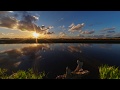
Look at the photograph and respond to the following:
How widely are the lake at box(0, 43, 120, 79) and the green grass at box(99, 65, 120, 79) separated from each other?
2.9 inches

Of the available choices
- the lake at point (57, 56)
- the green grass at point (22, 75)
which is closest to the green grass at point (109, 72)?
the lake at point (57, 56)

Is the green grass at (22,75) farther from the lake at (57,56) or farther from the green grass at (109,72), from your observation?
the green grass at (109,72)

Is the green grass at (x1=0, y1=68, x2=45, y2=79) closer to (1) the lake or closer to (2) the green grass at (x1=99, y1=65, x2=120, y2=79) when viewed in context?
(1) the lake

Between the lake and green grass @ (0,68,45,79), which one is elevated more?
the lake

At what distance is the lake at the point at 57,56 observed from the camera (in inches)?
165

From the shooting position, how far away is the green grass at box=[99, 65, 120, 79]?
13.6 feet

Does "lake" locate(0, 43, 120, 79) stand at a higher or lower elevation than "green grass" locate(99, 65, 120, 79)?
higher

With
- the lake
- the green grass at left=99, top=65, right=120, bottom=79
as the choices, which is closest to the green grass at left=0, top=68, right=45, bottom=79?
the lake
